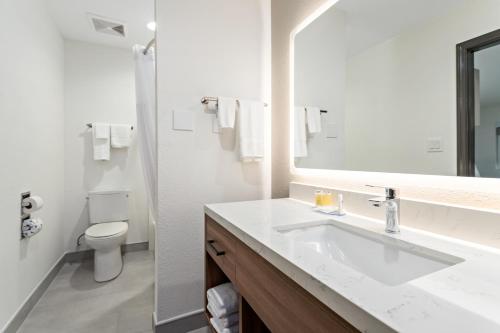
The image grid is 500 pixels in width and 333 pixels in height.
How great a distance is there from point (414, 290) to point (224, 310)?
33.8 inches

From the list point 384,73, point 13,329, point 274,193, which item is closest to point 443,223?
point 384,73

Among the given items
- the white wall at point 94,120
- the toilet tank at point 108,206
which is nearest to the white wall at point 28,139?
the white wall at point 94,120

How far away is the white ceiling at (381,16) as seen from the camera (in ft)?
2.79

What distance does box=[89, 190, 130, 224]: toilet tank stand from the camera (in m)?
2.54

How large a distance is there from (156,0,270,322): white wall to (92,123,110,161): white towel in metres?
1.52

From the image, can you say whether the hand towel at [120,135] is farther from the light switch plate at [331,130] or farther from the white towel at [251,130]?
the light switch plate at [331,130]

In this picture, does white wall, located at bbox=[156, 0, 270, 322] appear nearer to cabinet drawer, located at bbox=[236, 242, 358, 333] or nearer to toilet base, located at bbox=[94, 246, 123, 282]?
cabinet drawer, located at bbox=[236, 242, 358, 333]

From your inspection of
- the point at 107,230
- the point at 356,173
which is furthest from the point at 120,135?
the point at 356,173

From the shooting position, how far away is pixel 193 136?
1.52 meters

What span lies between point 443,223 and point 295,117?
984 mm

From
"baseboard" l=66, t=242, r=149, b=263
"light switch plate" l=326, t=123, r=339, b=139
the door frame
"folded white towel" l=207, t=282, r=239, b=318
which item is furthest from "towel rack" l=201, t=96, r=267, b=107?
"baseboard" l=66, t=242, r=149, b=263

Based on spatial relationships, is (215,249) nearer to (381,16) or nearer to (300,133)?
(300,133)

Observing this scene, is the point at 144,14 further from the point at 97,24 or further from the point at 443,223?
the point at 443,223

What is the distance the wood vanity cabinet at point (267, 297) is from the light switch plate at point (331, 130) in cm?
78
